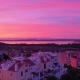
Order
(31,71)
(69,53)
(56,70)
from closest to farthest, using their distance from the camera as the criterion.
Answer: (31,71) < (56,70) < (69,53)

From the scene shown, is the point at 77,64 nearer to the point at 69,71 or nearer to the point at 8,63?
the point at 69,71

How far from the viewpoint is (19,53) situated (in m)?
8.30

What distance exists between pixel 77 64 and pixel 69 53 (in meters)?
0.52

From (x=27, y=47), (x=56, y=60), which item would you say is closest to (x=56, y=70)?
(x=56, y=60)

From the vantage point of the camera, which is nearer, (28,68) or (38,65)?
(28,68)

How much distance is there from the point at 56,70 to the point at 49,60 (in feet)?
1.88

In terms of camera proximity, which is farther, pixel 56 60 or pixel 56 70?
pixel 56 60

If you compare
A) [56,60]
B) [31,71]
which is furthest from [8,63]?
[56,60]

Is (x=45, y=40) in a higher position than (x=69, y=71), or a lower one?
higher

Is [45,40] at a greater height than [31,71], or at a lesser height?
greater

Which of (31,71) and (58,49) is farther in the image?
(58,49)

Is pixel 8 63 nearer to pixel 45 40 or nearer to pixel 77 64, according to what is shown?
pixel 45 40

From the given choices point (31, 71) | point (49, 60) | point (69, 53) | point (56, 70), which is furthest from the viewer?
point (69, 53)

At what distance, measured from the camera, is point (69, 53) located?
8.52m
